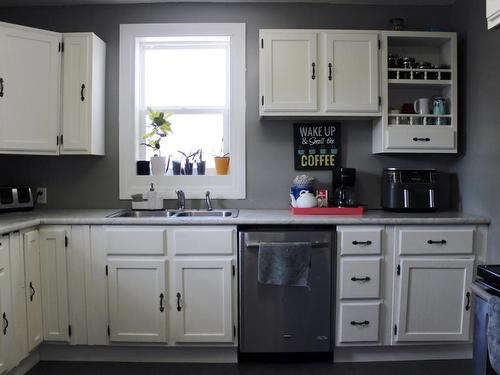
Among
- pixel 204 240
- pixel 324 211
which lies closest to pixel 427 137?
pixel 324 211

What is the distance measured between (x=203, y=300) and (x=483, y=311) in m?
1.49

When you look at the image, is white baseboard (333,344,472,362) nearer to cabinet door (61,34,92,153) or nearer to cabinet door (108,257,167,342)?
cabinet door (108,257,167,342)

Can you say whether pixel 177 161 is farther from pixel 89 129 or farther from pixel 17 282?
pixel 17 282

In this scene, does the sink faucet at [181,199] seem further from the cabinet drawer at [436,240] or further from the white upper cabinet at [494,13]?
the white upper cabinet at [494,13]

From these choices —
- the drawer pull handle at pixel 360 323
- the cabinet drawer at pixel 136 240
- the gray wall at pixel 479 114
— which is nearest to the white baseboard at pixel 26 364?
the cabinet drawer at pixel 136 240

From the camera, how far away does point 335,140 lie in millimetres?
2711

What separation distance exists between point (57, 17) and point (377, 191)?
9.02 feet

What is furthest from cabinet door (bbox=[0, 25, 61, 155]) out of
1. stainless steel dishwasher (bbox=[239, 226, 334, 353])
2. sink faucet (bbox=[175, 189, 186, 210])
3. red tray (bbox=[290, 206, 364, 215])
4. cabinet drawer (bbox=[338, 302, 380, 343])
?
cabinet drawer (bbox=[338, 302, 380, 343])

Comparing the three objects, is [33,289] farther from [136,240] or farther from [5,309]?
[136,240]

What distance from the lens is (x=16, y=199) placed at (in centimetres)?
244

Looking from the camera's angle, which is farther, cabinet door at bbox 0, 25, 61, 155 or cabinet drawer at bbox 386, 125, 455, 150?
cabinet drawer at bbox 386, 125, 455, 150

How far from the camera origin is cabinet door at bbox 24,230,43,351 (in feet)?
6.82

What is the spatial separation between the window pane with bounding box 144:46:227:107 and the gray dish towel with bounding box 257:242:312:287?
1300 mm

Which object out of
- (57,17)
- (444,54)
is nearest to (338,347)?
(444,54)
